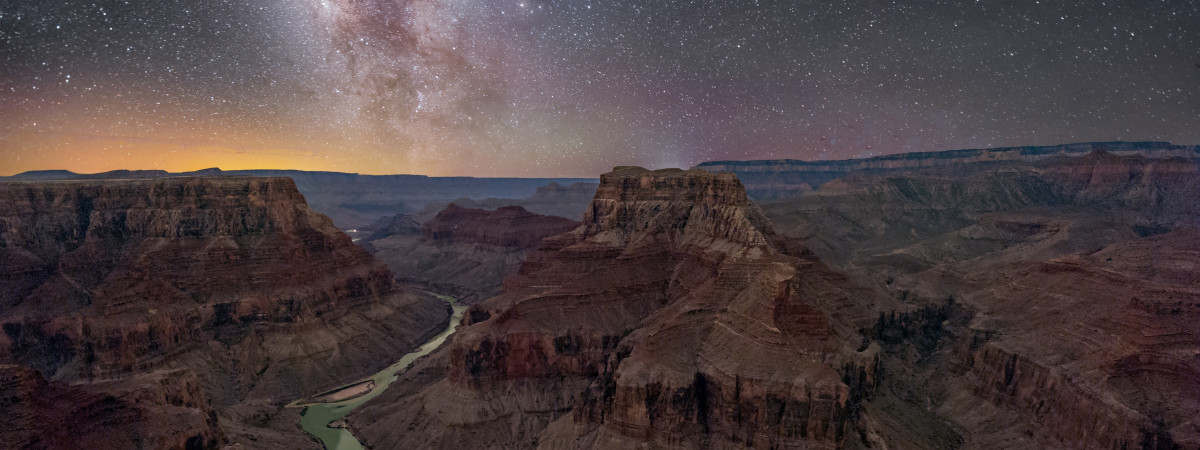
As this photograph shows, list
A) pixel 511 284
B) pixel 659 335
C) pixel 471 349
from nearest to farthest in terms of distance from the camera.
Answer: pixel 659 335 → pixel 471 349 → pixel 511 284

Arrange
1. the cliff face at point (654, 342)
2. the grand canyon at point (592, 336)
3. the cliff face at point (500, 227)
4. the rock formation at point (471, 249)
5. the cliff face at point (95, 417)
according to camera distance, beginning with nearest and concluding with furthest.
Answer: the cliff face at point (95, 417) → the cliff face at point (654, 342) → the grand canyon at point (592, 336) → the rock formation at point (471, 249) → the cliff face at point (500, 227)

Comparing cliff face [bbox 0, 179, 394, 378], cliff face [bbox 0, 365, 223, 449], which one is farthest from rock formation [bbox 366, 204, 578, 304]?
cliff face [bbox 0, 365, 223, 449]

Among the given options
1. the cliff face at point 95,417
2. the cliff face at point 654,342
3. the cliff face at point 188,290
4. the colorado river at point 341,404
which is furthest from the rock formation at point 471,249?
the cliff face at point 95,417

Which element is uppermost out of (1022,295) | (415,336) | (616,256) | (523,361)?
(616,256)

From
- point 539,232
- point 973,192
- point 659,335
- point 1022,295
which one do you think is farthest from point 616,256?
point 973,192

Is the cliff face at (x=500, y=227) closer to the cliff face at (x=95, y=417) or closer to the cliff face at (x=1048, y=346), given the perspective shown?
the cliff face at (x=1048, y=346)

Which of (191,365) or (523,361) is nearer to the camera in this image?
(523,361)

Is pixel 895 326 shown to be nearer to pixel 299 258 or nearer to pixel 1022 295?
pixel 1022 295
